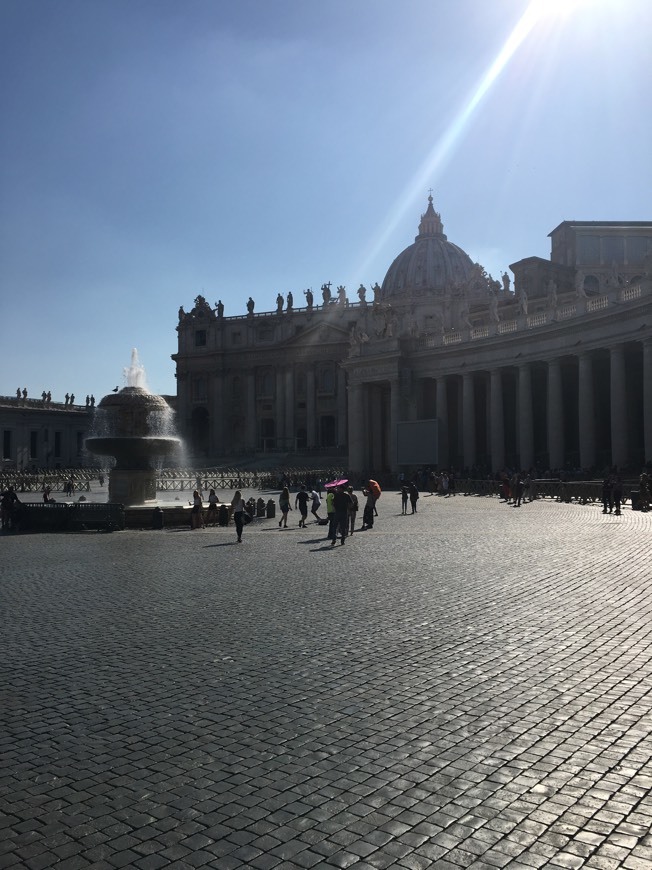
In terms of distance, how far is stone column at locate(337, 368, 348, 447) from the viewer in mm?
92062

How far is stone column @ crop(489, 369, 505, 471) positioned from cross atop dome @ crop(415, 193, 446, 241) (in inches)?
3182

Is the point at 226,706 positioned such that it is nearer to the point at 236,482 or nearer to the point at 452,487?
the point at 452,487

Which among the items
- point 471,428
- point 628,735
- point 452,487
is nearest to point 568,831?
point 628,735

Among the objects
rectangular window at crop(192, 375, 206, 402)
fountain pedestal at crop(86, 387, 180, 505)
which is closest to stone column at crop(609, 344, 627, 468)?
fountain pedestal at crop(86, 387, 180, 505)

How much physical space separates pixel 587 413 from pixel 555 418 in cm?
251

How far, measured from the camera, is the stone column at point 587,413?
3897 cm

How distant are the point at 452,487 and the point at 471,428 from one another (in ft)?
20.7

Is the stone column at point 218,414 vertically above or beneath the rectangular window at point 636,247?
beneath

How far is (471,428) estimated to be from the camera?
4828cm

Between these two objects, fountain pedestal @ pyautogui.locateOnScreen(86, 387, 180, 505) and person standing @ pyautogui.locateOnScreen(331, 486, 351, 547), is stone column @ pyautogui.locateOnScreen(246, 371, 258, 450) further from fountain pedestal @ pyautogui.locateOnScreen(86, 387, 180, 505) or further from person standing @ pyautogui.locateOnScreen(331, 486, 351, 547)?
person standing @ pyautogui.locateOnScreen(331, 486, 351, 547)

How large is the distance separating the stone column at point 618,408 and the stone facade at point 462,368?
67 millimetres

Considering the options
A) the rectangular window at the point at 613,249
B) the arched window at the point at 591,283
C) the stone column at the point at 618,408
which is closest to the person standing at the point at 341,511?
the stone column at the point at 618,408

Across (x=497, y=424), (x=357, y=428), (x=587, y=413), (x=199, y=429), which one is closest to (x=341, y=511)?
(x=587, y=413)

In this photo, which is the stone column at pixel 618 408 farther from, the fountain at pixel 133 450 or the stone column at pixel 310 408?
the stone column at pixel 310 408
